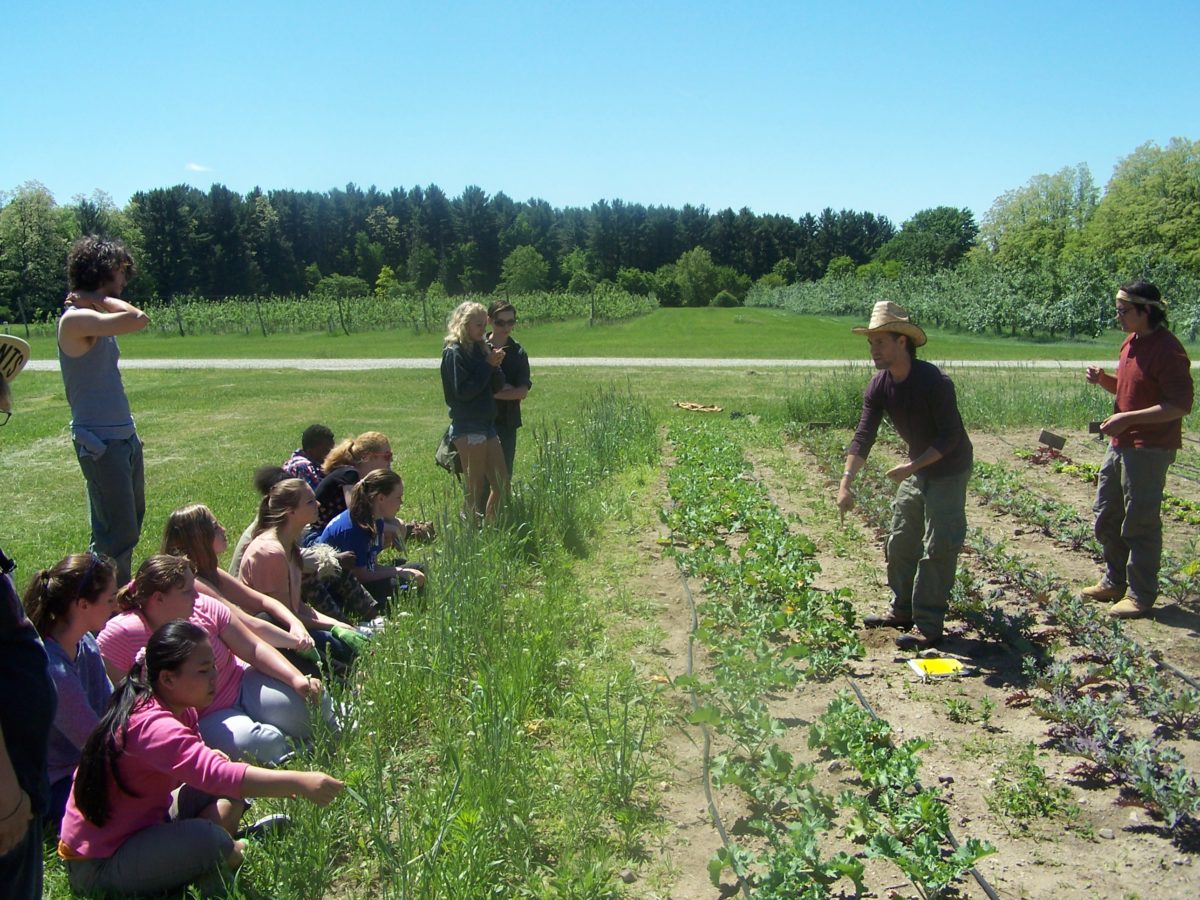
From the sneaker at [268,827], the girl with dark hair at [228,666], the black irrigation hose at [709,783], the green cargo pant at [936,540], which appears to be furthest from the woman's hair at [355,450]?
the green cargo pant at [936,540]

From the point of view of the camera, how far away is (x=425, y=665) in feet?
13.4

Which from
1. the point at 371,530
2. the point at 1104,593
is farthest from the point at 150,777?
the point at 1104,593

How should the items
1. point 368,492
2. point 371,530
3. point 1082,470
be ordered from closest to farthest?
point 368,492, point 371,530, point 1082,470

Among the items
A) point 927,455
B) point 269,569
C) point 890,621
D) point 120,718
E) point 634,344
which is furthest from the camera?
point 634,344

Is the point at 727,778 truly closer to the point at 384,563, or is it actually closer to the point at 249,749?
the point at 249,749

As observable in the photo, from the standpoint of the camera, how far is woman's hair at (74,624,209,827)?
2775 mm

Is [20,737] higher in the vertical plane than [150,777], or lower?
higher

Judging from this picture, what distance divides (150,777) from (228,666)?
3.15ft

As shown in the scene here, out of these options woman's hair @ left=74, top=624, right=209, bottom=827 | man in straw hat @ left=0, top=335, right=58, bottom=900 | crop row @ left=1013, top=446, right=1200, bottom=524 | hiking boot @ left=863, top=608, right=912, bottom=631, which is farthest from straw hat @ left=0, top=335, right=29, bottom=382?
crop row @ left=1013, top=446, right=1200, bottom=524

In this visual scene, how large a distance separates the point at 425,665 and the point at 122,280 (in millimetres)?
2438

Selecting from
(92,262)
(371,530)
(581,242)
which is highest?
(581,242)

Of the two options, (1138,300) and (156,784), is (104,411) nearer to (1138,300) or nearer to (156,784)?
(156,784)

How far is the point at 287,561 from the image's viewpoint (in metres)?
4.42

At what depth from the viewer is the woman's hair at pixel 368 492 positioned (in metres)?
5.22
